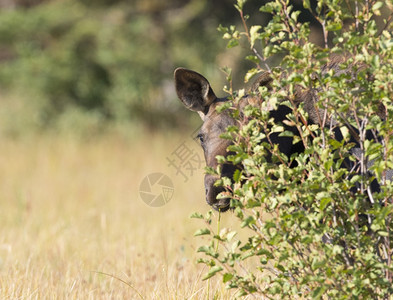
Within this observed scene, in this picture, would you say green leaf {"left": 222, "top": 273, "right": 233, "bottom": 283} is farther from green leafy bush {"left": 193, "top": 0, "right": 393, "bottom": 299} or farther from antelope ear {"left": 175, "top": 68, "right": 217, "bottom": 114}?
antelope ear {"left": 175, "top": 68, "right": 217, "bottom": 114}

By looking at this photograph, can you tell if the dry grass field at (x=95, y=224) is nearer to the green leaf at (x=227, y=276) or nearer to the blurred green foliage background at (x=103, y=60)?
the green leaf at (x=227, y=276)

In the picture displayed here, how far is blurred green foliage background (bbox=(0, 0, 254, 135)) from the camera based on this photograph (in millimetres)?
14812

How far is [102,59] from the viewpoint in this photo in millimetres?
14805

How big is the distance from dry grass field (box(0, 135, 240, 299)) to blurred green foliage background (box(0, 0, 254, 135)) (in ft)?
3.58

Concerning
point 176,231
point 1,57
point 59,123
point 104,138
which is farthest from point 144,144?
point 1,57

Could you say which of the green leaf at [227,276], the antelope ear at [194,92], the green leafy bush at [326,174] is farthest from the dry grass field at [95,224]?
the antelope ear at [194,92]

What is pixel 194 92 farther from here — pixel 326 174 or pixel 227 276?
pixel 227 276

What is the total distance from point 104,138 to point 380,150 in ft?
38.1

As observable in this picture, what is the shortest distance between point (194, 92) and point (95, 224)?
3.20m

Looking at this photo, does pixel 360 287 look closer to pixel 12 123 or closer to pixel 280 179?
pixel 280 179

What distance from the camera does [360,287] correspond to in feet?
10.7

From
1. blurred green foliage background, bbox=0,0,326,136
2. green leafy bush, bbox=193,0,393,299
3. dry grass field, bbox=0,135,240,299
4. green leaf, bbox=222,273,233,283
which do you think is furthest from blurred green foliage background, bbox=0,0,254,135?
green leaf, bbox=222,273,233,283

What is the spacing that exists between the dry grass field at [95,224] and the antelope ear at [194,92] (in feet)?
4.17

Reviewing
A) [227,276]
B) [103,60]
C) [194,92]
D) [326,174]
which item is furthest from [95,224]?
[103,60]
